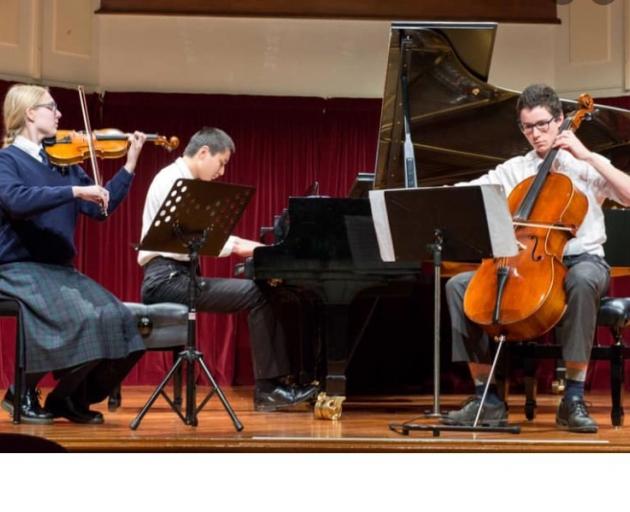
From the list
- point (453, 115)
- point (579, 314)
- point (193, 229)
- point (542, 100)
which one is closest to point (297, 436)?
point (193, 229)

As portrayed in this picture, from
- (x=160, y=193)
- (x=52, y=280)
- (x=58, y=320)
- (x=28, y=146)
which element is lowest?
(x=58, y=320)

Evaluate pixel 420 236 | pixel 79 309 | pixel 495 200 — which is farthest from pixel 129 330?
pixel 495 200

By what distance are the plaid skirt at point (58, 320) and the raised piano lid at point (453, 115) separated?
1.48 m

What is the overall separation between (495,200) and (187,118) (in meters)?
3.99

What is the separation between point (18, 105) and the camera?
4266 mm

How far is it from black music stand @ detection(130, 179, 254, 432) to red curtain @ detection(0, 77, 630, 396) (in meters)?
3.08

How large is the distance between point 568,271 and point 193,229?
1.52 meters

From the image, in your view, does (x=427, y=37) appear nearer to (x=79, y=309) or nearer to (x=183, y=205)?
(x=183, y=205)

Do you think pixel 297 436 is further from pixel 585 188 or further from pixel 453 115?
pixel 453 115

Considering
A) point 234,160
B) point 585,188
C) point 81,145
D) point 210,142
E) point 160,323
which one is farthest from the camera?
point 234,160

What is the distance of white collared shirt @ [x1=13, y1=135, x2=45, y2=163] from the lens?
14.2ft

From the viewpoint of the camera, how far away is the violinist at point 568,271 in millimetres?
3965

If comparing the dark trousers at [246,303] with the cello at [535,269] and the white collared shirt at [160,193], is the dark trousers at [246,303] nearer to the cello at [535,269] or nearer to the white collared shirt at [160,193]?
the white collared shirt at [160,193]

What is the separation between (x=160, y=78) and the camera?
23.9 ft
